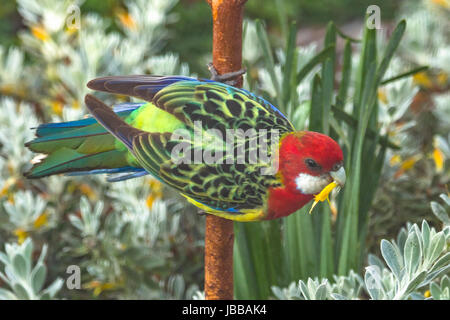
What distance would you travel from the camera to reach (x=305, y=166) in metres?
0.47

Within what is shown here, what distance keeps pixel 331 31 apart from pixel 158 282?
568mm

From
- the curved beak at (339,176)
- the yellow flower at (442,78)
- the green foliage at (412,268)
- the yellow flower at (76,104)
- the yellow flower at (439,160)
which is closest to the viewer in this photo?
the curved beak at (339,176)

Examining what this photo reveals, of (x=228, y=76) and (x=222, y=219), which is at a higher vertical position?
(x=228, y=76)

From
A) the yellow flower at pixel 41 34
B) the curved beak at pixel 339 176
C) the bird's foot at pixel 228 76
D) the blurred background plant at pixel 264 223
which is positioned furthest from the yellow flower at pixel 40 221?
the curved beak at pixel 339 176

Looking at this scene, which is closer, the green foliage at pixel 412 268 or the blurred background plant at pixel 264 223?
the green foliage at pixel 412 268

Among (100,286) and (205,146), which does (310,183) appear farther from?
(100,286)

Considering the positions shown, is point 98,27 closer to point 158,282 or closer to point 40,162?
point 158,282

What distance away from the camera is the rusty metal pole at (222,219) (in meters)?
0.54

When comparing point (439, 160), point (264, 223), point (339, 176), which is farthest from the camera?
point (439, 160)

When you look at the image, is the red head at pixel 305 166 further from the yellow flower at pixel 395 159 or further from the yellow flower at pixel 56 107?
the yellow flower at pixel 56 107

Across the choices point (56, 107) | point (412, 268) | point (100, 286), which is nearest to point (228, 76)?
point (412, 268)

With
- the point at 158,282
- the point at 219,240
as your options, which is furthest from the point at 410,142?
the point at 219,240

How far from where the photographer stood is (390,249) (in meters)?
0.61

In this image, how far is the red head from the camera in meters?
0.46
